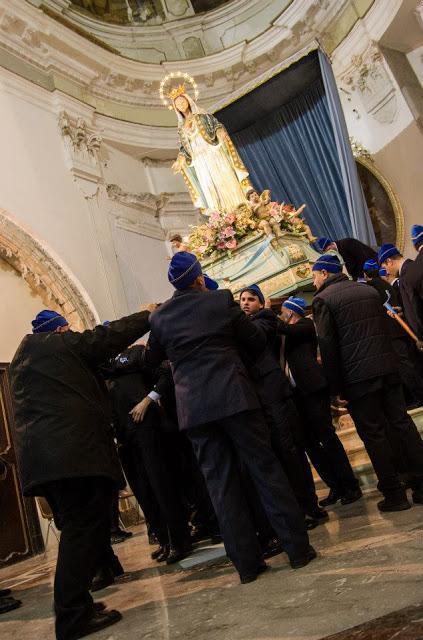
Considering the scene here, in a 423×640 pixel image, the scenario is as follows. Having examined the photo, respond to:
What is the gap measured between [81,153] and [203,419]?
824 centimetres

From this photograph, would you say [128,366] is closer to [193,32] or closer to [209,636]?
[209,636]

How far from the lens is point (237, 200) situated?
763cm

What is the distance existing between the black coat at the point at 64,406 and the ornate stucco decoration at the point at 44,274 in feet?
17.3

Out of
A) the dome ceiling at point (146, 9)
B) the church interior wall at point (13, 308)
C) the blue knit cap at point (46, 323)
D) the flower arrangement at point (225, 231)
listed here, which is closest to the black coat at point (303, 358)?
the blue knit cap at point (46, 323)

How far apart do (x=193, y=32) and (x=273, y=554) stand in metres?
12.9

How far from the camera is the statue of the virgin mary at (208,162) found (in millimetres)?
7734

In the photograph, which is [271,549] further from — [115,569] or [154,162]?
[154,162]

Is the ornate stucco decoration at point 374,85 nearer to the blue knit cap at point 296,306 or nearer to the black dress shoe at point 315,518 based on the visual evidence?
the blue knit cap at point 296,306

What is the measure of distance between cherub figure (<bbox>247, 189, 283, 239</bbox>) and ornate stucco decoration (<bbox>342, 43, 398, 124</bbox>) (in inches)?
158

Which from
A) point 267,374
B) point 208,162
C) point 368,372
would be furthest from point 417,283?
point 208,162

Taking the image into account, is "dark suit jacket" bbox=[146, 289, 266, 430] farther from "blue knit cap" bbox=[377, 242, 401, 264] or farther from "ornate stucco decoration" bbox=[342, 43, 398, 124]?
"ornate stucco decoration" bbox=[342, 43, 398, 124]

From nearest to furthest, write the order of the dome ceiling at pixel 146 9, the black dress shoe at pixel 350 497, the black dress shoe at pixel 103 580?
the black dress shoe at pixel 103 580
the black dress shoe at pixel 350 497
the dome ceiling at pixel 146 9

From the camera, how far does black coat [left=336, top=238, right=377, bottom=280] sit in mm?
6527

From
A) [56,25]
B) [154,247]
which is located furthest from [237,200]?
[56,25]
